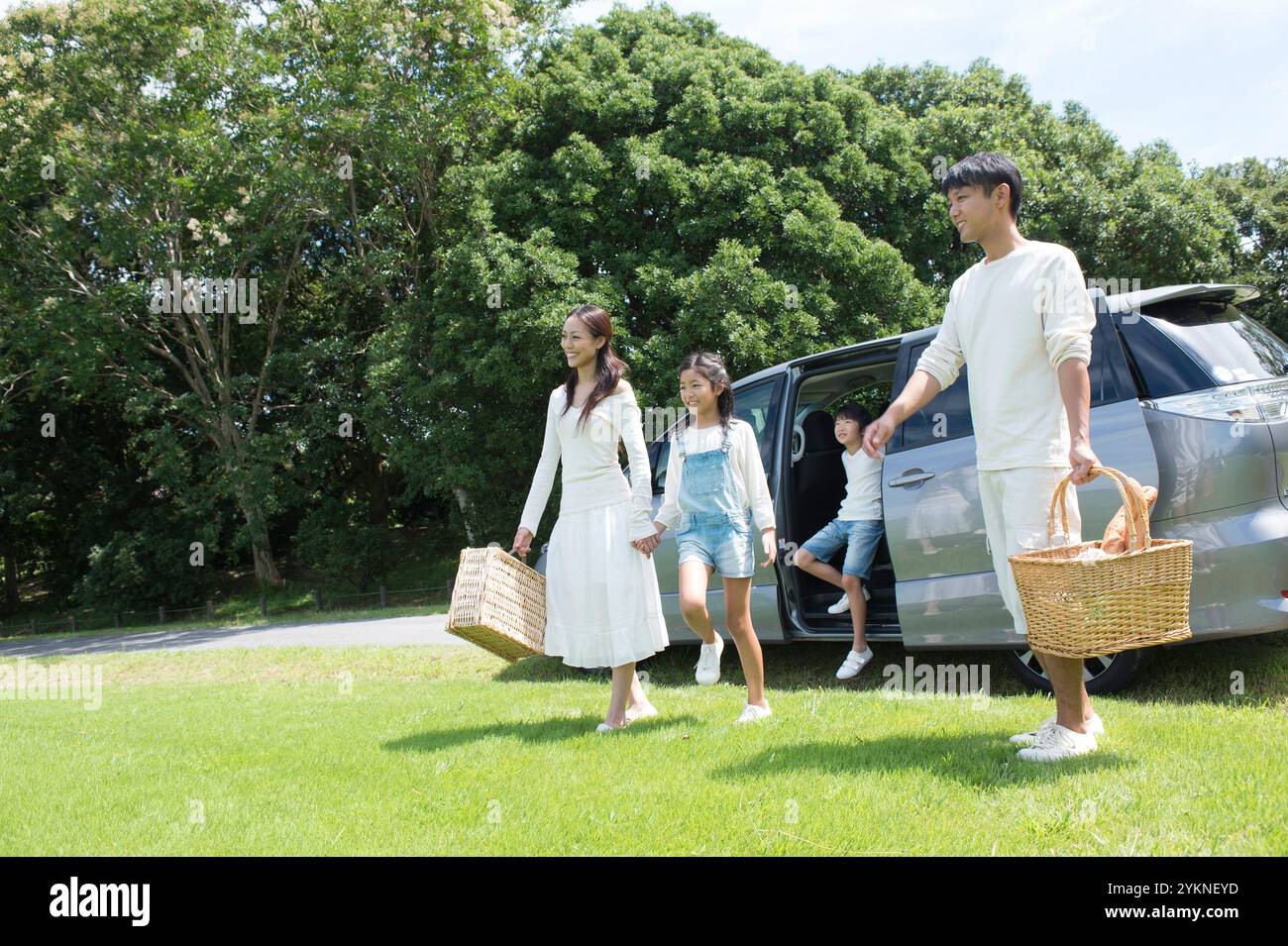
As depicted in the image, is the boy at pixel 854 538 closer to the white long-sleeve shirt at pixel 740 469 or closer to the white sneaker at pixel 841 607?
the white sneaker at pixel 841 607

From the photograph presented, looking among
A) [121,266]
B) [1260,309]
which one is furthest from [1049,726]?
[1260,309]

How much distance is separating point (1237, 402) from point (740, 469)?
2.42 meters

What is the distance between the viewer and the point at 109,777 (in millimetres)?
4605

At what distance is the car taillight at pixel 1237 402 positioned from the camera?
445 centimetres

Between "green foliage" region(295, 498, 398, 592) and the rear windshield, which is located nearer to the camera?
the rear windshield

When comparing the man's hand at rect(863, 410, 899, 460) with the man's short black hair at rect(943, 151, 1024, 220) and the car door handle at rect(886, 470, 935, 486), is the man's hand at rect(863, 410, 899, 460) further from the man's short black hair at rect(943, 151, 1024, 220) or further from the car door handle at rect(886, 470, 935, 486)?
the car door handle at rect(886, 470, 935, 486)

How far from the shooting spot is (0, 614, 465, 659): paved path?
41.6 ft

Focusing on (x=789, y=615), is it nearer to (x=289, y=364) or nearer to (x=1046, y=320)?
(x=1046, y=320)

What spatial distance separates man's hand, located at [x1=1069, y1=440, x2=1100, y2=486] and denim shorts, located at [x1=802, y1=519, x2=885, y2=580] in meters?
3.04

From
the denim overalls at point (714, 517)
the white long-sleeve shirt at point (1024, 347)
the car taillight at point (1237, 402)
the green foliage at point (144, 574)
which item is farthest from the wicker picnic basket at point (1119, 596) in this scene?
the green foliage at point (144, 574)

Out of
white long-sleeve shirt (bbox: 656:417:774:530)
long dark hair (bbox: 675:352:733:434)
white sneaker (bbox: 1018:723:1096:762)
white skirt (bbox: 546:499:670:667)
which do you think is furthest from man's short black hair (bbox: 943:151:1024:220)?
white skirt (bbox: 546:499:670:667)

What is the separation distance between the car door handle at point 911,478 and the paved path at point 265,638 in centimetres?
558

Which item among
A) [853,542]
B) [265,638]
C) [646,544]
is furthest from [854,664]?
[265,638]
